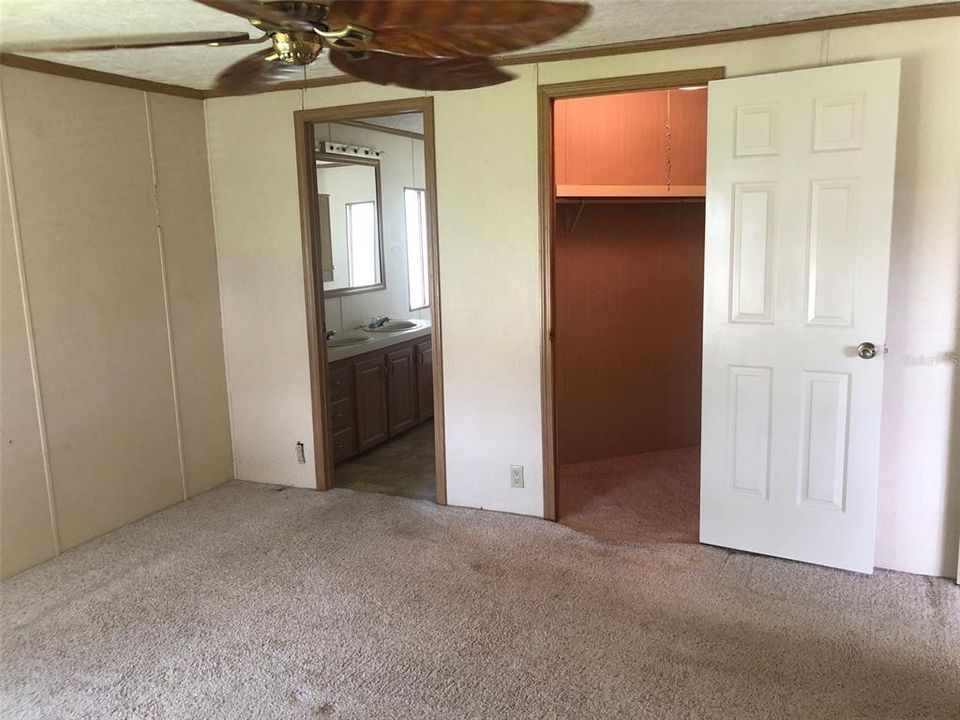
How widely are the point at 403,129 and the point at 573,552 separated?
379cm

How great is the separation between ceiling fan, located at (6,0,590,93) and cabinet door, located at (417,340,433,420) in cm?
351

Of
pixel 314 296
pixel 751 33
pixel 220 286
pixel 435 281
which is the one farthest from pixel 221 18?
pixel 751 33

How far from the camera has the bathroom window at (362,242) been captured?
5445 mm

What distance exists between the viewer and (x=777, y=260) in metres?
3.02

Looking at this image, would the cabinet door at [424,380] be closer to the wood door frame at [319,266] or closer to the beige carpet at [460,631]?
the wood door frame at [319,266]

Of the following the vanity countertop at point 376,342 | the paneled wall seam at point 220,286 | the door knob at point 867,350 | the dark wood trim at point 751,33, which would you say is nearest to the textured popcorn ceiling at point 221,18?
the dark wood trim at point 751,33

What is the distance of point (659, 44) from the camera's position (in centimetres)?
318

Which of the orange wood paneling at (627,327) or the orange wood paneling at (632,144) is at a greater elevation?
the orange wood paneling at (632,144)

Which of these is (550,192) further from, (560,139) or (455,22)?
(455,22)

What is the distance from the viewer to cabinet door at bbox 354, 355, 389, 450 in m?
4.86

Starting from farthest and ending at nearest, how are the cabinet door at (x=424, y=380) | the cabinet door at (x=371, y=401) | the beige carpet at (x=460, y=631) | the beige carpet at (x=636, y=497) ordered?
the cabinet door at (x=424, y=380)
the cabinet door at (x=371, y=401)
the beige carpet at (x=636, y=497)
the beige carpet at (x=460, y=631)

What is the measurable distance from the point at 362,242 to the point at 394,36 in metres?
3.88

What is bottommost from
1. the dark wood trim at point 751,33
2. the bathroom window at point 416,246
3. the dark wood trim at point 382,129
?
the bathroom window at point 416,246

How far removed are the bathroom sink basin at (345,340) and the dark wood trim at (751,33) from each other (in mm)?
2198
